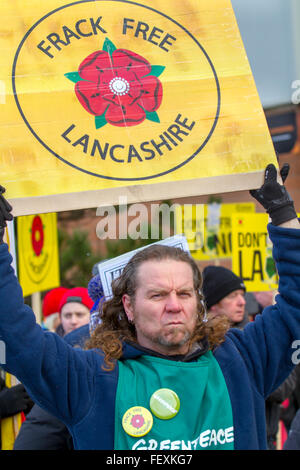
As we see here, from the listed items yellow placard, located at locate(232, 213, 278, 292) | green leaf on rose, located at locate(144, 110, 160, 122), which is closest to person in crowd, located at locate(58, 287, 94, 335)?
yellow placard, located at locate(232, 213, 278, 292)

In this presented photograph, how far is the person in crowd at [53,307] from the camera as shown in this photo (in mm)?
4957

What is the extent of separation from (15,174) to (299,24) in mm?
11886

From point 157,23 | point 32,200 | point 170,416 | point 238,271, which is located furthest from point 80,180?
point 238,271

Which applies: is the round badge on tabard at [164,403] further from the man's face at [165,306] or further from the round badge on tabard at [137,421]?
the man's face at [165,306]

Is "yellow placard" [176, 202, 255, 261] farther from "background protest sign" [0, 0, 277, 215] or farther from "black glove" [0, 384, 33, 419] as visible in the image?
"background protest sign" [0, 0, 277, 215]

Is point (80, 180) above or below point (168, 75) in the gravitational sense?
below

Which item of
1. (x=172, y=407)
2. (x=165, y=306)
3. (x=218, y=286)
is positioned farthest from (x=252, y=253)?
(x=172, y=407)

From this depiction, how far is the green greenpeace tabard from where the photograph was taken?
76.9 inches

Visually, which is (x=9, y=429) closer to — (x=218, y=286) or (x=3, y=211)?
(x=218, y=286)

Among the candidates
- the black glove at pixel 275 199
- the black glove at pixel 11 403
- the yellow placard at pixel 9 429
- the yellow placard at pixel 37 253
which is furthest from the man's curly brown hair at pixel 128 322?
the yellow placard at pixel 37 253

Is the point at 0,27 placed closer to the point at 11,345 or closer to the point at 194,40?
the point at 194,40

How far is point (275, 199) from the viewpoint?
7.39ft

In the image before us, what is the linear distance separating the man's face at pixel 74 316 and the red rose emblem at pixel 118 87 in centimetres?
209

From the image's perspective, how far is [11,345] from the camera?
6.21 ft
